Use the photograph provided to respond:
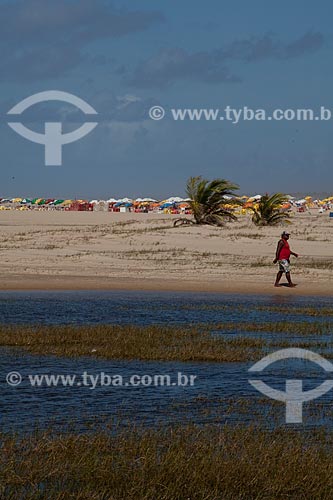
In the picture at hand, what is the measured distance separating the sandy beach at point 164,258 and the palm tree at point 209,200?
34.0 inches

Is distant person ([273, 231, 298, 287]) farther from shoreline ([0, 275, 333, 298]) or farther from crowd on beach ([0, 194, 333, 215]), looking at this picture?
crowd on beach ([0, 194, 333, 215])

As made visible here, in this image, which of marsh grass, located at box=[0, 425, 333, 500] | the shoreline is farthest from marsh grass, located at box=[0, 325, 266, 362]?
the shoreline

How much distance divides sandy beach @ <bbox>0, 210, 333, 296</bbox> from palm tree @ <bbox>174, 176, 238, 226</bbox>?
86cm

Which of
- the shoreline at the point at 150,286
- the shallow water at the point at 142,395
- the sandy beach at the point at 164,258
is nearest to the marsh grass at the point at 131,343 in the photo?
the shallow water at the point at 142,395

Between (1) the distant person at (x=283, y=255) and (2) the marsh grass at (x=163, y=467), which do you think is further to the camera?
(1) the distant person at (x=283, y=255)

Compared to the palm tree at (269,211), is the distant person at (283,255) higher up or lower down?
lower down

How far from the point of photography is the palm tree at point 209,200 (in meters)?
42.6

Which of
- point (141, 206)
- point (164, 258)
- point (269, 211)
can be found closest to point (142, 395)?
point (164, 258)

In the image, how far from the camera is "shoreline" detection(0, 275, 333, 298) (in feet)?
89.0

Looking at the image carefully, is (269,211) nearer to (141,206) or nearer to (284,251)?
(284,251)

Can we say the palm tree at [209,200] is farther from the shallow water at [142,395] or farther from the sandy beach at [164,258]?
the shallow water at [142,395]

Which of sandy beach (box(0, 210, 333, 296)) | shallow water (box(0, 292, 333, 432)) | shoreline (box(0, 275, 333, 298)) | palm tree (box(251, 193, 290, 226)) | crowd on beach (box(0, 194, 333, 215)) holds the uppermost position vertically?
crowd on beach (box(0, 194, 333, 215))

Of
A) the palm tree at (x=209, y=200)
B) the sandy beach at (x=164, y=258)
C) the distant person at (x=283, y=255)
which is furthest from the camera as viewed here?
the palm tree at (x=209, y=200)

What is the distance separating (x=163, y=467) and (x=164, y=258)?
81.3 ft
